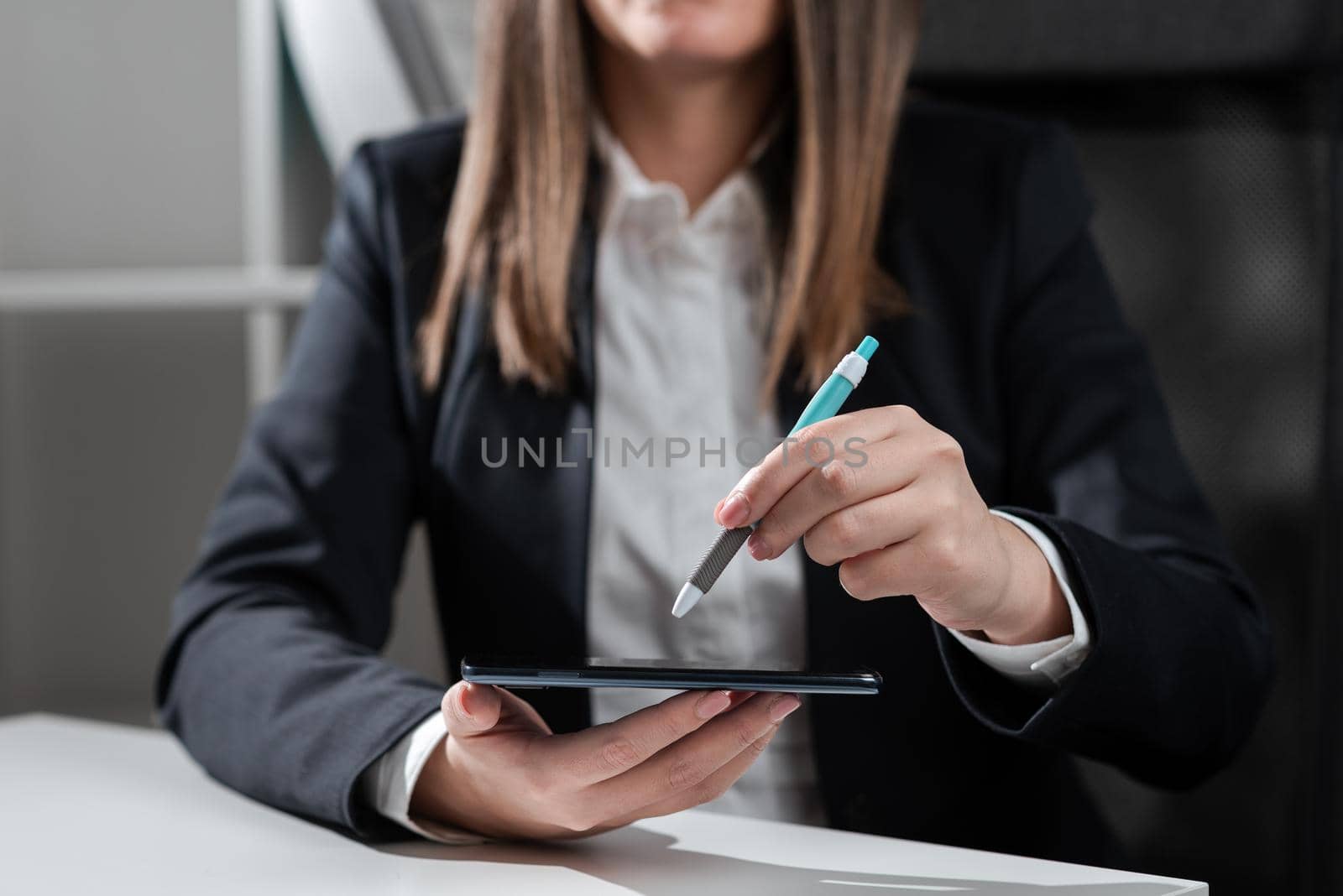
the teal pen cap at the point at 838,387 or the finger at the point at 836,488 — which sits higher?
the teal pen cap at the point at 838,387

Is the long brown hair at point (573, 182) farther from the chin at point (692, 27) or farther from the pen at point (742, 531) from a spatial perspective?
the pen at point (742, 531)

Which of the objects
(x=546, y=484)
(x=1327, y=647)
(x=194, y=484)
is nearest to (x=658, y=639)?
(x=546, y=484)

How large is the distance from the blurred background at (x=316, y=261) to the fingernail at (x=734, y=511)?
0.48 m

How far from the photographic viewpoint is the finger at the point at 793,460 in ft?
1.26

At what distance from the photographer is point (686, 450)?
0.65 metres

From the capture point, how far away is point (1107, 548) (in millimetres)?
508

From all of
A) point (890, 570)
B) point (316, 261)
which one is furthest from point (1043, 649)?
point (316, 261)

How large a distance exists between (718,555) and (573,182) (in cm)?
39

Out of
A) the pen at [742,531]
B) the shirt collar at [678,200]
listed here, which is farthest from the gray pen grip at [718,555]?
the shirt collar at [678,200]

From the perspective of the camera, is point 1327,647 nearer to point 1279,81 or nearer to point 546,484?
point 1279,81

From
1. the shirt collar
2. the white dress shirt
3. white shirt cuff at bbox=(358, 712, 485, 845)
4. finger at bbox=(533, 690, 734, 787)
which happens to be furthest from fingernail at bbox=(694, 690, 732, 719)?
the shirt collar

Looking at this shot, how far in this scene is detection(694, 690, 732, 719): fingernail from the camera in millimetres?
391

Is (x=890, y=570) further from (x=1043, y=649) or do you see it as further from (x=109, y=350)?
(x=109, y=350)

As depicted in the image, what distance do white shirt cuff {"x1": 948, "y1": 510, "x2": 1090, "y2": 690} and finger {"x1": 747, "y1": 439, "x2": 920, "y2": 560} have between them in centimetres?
10
